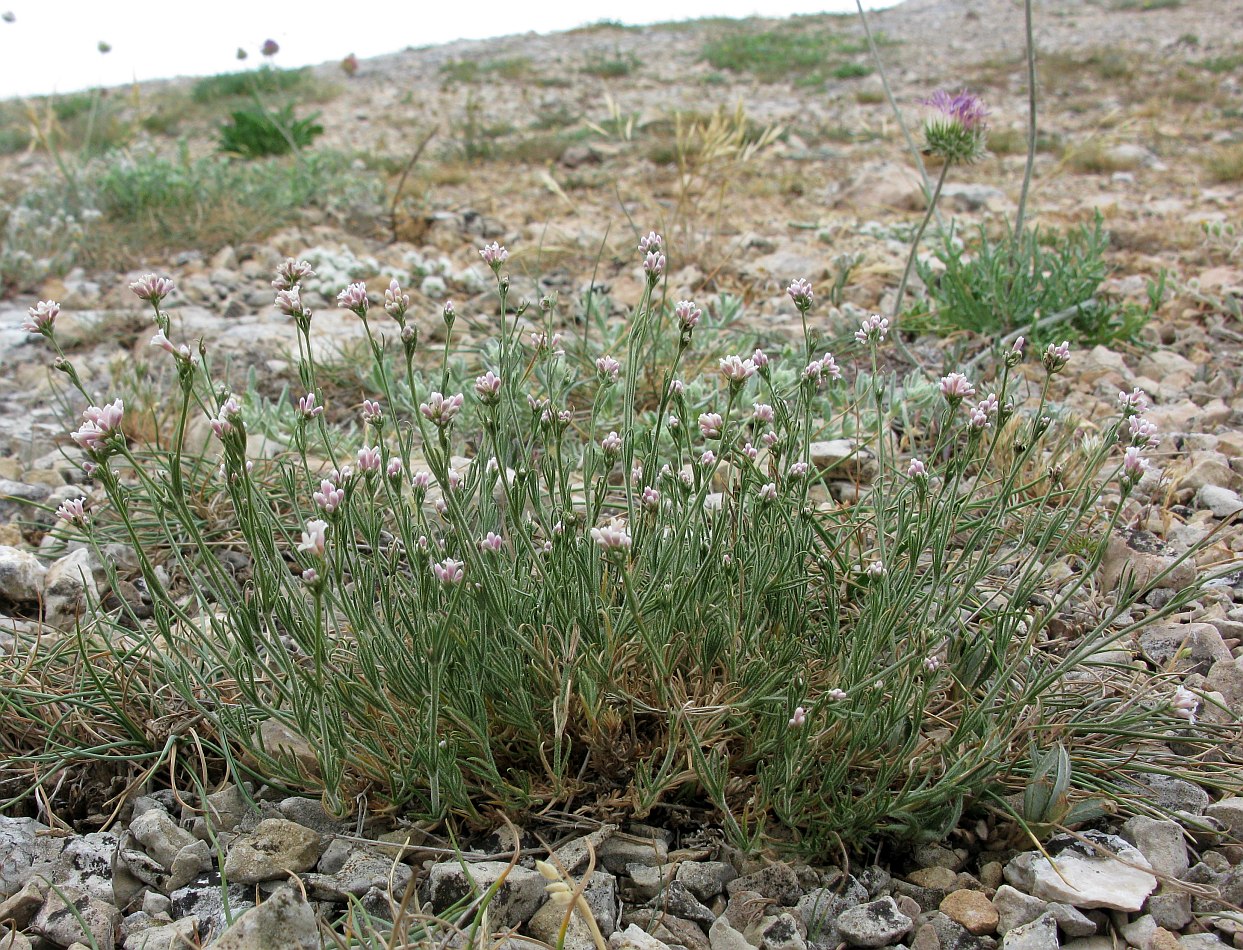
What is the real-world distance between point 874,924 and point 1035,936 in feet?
0.80

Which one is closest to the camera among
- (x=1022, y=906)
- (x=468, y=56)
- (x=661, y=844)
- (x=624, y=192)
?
(x=1022, y=906)

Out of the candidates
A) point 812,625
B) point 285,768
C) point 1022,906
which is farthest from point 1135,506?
point 285,768

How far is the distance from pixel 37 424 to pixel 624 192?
Result: 4.33 meters

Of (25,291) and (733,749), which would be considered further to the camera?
(25,291)

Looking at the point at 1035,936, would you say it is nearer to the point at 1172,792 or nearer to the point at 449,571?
the point at 1172,792

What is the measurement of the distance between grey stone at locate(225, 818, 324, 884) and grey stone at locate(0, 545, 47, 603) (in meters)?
1.22

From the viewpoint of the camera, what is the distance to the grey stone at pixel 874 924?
5.09 ft

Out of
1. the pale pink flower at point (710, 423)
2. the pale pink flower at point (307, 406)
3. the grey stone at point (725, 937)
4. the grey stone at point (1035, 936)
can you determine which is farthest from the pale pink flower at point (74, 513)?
the grey stone at point (1035, 936)

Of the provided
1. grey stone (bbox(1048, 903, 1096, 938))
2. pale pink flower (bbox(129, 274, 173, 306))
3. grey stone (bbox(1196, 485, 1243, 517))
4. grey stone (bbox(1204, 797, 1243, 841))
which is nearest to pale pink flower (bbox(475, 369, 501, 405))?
pale pink flower (bbox(129, 274, 173, 306))

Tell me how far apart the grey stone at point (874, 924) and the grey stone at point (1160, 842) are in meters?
0.46

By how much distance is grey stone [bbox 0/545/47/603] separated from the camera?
253cm

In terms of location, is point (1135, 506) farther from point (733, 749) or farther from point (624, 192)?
point (624, 192)

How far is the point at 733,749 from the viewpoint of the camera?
1.92 metres

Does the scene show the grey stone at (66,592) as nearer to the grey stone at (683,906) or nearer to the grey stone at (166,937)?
the grey stone at (166,937)
